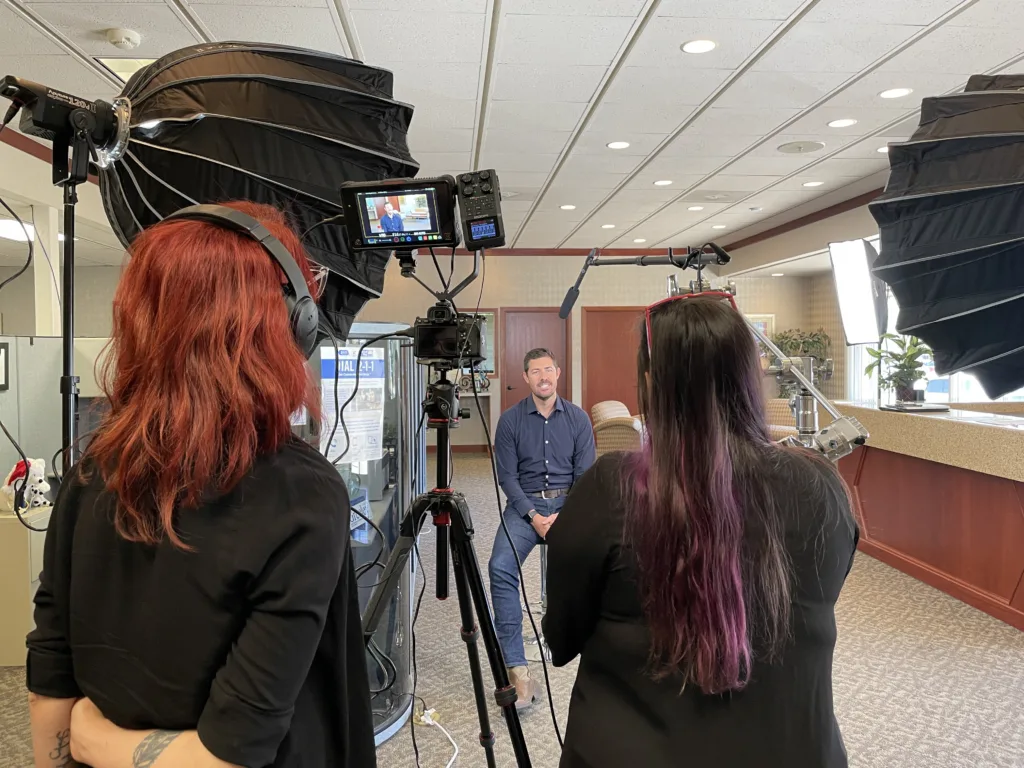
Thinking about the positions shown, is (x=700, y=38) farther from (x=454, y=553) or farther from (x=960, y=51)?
(x=454, y=553)

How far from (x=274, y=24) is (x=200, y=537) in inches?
108

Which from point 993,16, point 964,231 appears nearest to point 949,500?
point 993,16

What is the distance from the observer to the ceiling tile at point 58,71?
9.91ft

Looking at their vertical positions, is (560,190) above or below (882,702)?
above

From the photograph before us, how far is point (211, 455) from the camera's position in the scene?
2.12 ft

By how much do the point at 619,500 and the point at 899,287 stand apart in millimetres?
464

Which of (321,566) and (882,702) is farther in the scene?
(882,702)

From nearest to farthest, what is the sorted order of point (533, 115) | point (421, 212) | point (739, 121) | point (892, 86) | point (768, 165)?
1. point (421, 212)
2. point (892, 86)
3. point (533, 115)
4. point (739, 121)
5. point (768, 165)

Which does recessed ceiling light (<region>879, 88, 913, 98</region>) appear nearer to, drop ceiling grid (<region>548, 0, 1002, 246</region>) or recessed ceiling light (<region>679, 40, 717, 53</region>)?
drop ceiling grid (<region>548, 0, 1002, 246</region>)

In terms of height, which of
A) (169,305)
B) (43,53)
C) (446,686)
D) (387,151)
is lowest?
(446,686)

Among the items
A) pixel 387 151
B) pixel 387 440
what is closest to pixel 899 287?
pixel 387 151

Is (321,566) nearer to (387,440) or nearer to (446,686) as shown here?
(387,440)

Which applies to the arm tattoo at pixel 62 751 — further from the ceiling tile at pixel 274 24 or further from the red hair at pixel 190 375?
the ceiling tile at pixel 274 24

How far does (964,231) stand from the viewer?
78 centimetres
